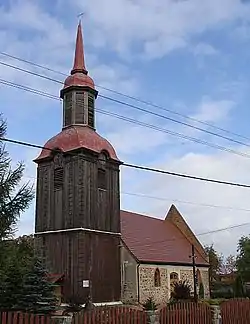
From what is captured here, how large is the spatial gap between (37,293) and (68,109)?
50.1 ft

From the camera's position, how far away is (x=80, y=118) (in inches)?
1272

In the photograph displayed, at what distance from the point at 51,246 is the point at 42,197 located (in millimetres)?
3409

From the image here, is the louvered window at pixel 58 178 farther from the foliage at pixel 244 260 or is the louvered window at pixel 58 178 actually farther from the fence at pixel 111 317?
the foliage at pixel 244 260

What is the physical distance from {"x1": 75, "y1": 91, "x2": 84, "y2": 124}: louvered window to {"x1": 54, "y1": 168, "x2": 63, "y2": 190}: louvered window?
347 cm

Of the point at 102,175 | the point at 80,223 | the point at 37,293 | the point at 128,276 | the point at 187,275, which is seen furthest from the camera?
the point at 187,275

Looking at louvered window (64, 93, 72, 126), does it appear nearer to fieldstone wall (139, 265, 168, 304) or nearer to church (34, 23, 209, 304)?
church (34, 23, 209, 304)

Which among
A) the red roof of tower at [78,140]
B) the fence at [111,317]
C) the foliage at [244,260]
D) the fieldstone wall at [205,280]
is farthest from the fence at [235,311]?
the foliage at [244,260]

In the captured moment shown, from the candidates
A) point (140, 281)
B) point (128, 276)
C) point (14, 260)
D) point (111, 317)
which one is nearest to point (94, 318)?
point (111, 317)

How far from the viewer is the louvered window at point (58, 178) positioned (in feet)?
104

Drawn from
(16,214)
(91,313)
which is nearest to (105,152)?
(16,214)

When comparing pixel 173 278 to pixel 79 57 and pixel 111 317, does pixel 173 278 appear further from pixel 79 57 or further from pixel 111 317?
pixel 111 317

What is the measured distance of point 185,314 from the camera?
14000 millimetres

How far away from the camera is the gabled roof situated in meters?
36.8

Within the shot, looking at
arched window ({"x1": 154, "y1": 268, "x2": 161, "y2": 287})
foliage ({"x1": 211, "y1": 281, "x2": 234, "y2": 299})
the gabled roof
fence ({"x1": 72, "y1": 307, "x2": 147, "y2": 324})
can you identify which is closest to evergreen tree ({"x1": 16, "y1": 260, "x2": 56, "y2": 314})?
fence ({"x1": 72, "y1": 307, "x2": 147, "y2": 324})
